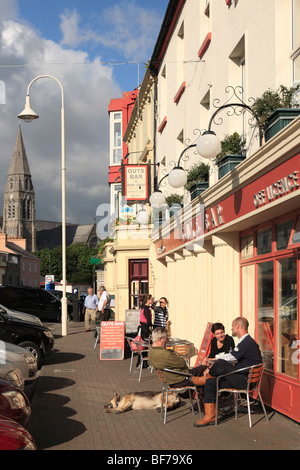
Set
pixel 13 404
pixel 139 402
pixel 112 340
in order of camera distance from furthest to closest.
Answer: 1. pixel 112 340
2. pixel 139 402
3. pixel 13 404

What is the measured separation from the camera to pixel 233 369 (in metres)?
8.49

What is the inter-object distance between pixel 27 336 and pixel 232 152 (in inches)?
290

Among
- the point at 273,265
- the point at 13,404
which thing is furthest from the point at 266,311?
the point at 13,404

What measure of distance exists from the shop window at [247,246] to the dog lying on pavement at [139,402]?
2.74 meters

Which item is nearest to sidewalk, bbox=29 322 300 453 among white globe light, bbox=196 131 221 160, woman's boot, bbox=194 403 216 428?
woman's boot, bbox=194 403 216 428

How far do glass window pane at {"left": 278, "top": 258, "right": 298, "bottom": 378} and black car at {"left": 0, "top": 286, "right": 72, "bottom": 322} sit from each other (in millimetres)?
22185

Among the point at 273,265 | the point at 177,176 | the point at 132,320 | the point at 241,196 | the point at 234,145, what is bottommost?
the point at 132,320

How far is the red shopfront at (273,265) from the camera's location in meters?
8.14

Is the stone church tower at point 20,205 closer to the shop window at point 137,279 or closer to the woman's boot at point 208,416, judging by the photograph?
the shop window at point 137,279

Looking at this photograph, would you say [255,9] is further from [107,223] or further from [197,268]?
[107,223]

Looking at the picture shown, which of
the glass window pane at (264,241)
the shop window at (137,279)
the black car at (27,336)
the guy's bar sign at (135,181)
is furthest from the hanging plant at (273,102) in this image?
the shop window at (137,279)

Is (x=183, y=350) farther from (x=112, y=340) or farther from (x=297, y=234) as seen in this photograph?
(x=297, y=234)
